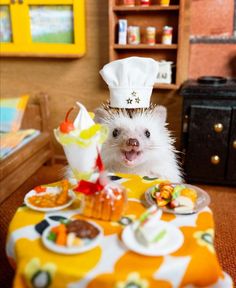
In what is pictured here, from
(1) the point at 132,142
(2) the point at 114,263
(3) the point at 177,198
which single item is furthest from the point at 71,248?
(1) the point at 132,142

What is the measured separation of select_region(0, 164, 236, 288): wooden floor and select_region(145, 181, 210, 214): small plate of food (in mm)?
596

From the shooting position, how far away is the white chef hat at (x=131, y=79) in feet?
4.25

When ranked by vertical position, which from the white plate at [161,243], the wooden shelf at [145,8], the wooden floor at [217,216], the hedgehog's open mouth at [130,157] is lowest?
the wooden floor at [217,216]

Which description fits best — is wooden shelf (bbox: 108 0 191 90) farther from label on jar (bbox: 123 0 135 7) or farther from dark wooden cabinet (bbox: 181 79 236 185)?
dark wooden cabinet (bbox: 181 79 236 185)

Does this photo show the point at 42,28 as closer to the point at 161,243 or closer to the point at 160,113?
the point at 160,113

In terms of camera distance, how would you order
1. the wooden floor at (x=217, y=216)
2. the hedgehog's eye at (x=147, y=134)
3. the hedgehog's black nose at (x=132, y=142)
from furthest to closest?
the wooden floor at (x=217, y=216) → the hedgehog's eye at (x=147, y=134) → the hedgehog's black nose at (x=132, y=142)

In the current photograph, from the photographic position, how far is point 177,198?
1048 mm

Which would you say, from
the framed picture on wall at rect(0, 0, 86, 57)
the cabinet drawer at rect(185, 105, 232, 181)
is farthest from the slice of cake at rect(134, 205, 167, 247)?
the framed picture on wall at rect(0, 0, 86, 57)

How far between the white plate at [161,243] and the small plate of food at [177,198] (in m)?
0.11

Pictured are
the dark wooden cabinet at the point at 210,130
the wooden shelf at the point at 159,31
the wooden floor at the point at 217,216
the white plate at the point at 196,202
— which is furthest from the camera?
the wooden shelf at the point at 159,31

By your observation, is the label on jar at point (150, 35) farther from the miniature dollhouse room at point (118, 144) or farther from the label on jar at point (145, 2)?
the label on jar at point (145, 2)

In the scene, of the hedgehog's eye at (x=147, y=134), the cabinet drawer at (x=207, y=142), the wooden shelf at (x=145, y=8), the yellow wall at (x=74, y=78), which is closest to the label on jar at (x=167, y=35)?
the wooden shelf at (x=145, y=8)

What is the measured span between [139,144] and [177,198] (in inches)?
11.3

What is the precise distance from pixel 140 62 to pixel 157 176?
450 mm
